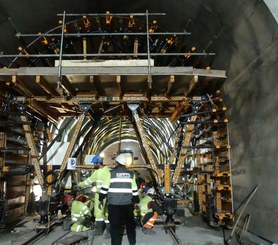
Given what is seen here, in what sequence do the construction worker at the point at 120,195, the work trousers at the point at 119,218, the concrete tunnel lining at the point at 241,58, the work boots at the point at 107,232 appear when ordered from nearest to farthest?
the concrete tunnel lining at the point at 241,58
the work trousers at the point at 119,218
the construction worker at the point at 120,195
the work boots at the point at 107,232

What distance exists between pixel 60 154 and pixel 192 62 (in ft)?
17.1

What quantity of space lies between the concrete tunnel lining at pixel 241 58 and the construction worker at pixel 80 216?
12.5 ft

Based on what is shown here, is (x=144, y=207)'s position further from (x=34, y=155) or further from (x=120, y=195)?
(x=34, y=155)

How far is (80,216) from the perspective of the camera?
6.32m

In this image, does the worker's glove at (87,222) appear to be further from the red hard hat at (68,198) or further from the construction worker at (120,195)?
the construction worker at (120,195)

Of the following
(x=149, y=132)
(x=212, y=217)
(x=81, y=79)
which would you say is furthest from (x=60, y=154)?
(x=149, y=132)

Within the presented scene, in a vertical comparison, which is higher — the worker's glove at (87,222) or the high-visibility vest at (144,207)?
the high-visibility vest at (144,207)

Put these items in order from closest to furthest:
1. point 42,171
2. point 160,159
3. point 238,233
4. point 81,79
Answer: point 238,233
point 81,79
point 42,171
point 160,159

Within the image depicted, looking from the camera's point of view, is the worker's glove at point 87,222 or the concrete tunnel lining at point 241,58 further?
the worker's glove at point 87,222

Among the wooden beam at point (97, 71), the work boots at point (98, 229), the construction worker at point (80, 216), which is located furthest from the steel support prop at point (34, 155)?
the work boots at point (98, 229)

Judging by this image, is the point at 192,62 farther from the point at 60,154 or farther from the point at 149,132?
the point at 149,132

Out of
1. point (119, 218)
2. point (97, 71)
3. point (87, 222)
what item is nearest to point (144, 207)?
point (119, 218)

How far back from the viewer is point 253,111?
541cm

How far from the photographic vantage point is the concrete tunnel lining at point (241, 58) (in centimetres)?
469
